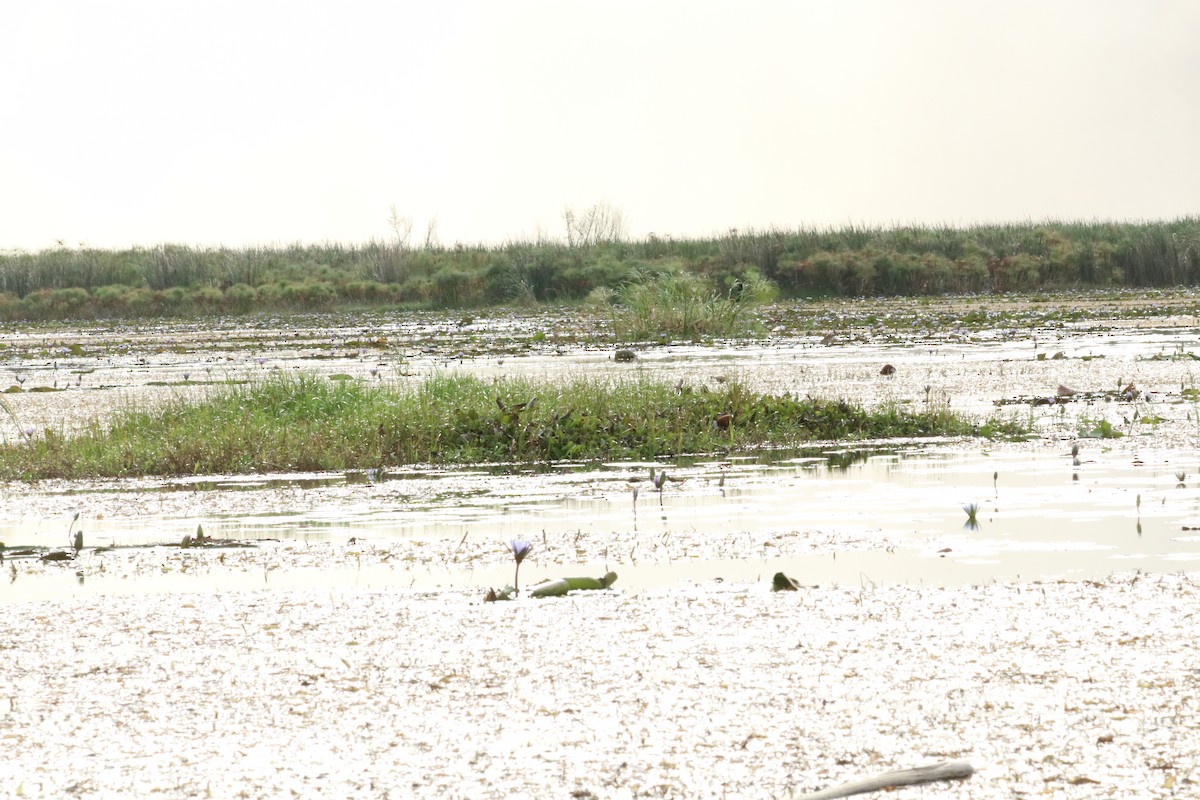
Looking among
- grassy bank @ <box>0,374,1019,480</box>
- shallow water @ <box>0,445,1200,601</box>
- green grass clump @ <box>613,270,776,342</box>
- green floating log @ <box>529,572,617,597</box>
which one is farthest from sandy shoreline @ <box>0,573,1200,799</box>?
green grass clump @ <box>613,270,776,342</box>

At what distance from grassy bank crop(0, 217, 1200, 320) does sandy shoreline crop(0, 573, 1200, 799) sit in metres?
36.5

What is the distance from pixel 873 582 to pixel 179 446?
651 cm

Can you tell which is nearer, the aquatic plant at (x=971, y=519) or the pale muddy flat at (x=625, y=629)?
the pale muddy flat at (x=625, y=629)

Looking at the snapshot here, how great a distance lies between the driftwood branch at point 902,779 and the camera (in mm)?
3385

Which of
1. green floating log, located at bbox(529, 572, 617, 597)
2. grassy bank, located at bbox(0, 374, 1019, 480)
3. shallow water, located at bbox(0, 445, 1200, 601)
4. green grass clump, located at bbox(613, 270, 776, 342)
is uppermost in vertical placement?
green grass clump, located at bbox(613, 270, 776, 342)

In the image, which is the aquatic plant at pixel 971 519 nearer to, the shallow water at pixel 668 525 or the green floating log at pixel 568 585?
the shallow water at pixel 668 525

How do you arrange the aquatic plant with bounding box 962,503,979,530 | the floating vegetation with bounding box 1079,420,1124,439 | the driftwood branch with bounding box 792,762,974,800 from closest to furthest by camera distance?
the driftwood branch with bounding box 792,762,974,800
the aquatic plant with bounding box 962,503,979,530
the floating vegetation with bounding box 1079,420,1124,439

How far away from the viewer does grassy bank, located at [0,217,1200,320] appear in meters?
45.4

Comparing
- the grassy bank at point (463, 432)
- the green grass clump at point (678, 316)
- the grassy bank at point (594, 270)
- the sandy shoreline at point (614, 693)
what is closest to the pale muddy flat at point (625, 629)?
the sandy shoreline at point (614, 693)

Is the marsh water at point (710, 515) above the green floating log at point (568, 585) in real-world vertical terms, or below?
below

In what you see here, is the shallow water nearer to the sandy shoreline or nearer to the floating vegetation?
the sandy shoreline

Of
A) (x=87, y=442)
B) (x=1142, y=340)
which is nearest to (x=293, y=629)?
(x=87, y=442)

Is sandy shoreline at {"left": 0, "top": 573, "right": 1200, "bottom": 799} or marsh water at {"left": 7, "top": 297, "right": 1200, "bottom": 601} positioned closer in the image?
sandy shoreline at {"left": 0, "top": 573, "right": 1200, "bottom": 799}

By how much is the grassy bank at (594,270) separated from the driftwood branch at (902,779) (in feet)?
126
